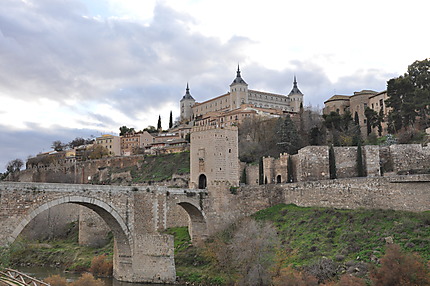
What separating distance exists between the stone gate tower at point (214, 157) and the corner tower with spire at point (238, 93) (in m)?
57.5

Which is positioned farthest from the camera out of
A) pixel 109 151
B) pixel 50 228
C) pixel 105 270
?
pixel 109 151

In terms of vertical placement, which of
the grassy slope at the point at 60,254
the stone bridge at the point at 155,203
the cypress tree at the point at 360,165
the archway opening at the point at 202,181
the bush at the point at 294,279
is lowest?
the grassy slope at the point at 60,254

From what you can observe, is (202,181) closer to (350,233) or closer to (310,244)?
(310,244)

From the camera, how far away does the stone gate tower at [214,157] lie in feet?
118

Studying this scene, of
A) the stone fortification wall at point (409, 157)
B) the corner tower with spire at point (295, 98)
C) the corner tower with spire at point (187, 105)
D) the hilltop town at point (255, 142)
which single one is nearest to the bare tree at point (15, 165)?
the hilltop town at point (255, 142)

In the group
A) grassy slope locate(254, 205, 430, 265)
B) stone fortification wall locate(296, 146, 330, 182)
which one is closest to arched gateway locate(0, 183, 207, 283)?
grassy slope locate(254, 205, 430, 265)

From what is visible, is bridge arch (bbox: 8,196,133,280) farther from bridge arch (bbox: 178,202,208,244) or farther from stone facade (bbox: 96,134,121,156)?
stone facade (bbox: 96,134,121,156)

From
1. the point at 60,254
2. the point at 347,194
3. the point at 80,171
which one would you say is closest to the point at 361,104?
the point at 347,194

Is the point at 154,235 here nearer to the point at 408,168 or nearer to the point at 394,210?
the point at 394,210

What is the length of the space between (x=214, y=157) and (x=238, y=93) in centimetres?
6008

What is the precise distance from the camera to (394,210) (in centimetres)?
2623

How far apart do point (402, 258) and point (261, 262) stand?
8483 millimetres

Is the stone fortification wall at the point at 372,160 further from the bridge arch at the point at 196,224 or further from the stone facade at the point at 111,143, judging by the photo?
the stone facade at the point at 111,143

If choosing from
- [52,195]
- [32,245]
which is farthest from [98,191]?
[32,245]
